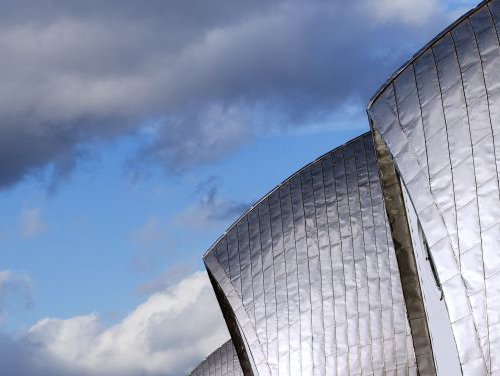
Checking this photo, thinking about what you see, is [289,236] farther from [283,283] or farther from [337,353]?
[337,353]

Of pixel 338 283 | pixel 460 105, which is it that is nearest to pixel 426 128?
pixel 460 105

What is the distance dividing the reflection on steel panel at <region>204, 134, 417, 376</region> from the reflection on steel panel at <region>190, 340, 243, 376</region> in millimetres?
9961

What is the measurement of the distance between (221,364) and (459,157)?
2592 centimetres

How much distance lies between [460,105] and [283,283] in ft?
42.7

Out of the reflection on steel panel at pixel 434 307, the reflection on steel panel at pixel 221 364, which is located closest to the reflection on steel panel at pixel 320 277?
the reflection on steel panel at pixel 434 307

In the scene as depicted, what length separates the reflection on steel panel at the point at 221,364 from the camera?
44188 mm

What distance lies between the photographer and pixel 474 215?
19.7 m

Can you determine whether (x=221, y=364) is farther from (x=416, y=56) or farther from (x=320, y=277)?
(x=416, y=56)

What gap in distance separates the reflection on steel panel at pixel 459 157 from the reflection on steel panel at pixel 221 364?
76.6 feet

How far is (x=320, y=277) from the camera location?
3250 centimetres

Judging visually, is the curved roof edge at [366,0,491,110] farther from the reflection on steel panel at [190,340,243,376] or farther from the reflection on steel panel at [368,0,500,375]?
the reflection on steel panel at [190,340,243,376]

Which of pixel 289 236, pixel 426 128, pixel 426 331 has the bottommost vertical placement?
pixel 426 331

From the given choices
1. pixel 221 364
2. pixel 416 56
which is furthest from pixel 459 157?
pixel 221 364

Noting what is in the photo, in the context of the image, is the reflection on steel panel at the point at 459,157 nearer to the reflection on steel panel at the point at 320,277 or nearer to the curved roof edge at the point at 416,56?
the curved roof edge at the point at 416,56
